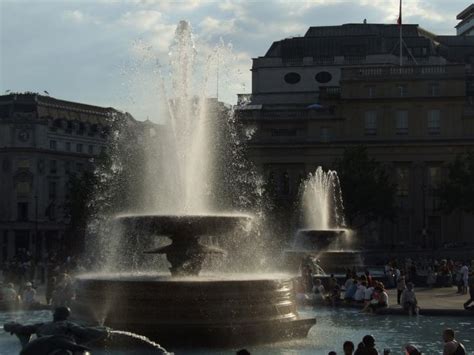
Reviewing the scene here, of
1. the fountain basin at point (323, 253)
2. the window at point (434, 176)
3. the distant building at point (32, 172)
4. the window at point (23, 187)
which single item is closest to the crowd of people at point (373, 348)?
the fountain basin at point (323, 253)

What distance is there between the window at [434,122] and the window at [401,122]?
1.89 meters

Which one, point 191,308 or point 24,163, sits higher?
point 24,163

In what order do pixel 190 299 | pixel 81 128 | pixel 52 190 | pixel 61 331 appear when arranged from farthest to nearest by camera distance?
1. pixel 81 128
2. pixel 52 190
3. pixel 190 299
4. pixel 61 331

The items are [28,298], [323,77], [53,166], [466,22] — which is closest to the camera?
[28,298]

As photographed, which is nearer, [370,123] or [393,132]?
[393,132]

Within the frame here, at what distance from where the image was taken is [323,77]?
96.2m

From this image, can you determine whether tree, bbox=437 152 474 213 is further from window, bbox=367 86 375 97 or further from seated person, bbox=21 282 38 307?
seated person, bbox=21 282 38 307

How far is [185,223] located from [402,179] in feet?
223

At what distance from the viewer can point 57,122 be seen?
11056 cm

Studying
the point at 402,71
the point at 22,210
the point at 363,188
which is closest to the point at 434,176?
the point at 402,71

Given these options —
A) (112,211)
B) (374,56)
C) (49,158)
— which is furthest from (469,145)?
(49,158)

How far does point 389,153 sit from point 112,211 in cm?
2539

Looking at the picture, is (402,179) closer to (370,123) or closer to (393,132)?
(393,132)

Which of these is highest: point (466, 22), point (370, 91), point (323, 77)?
point (466, 22)
